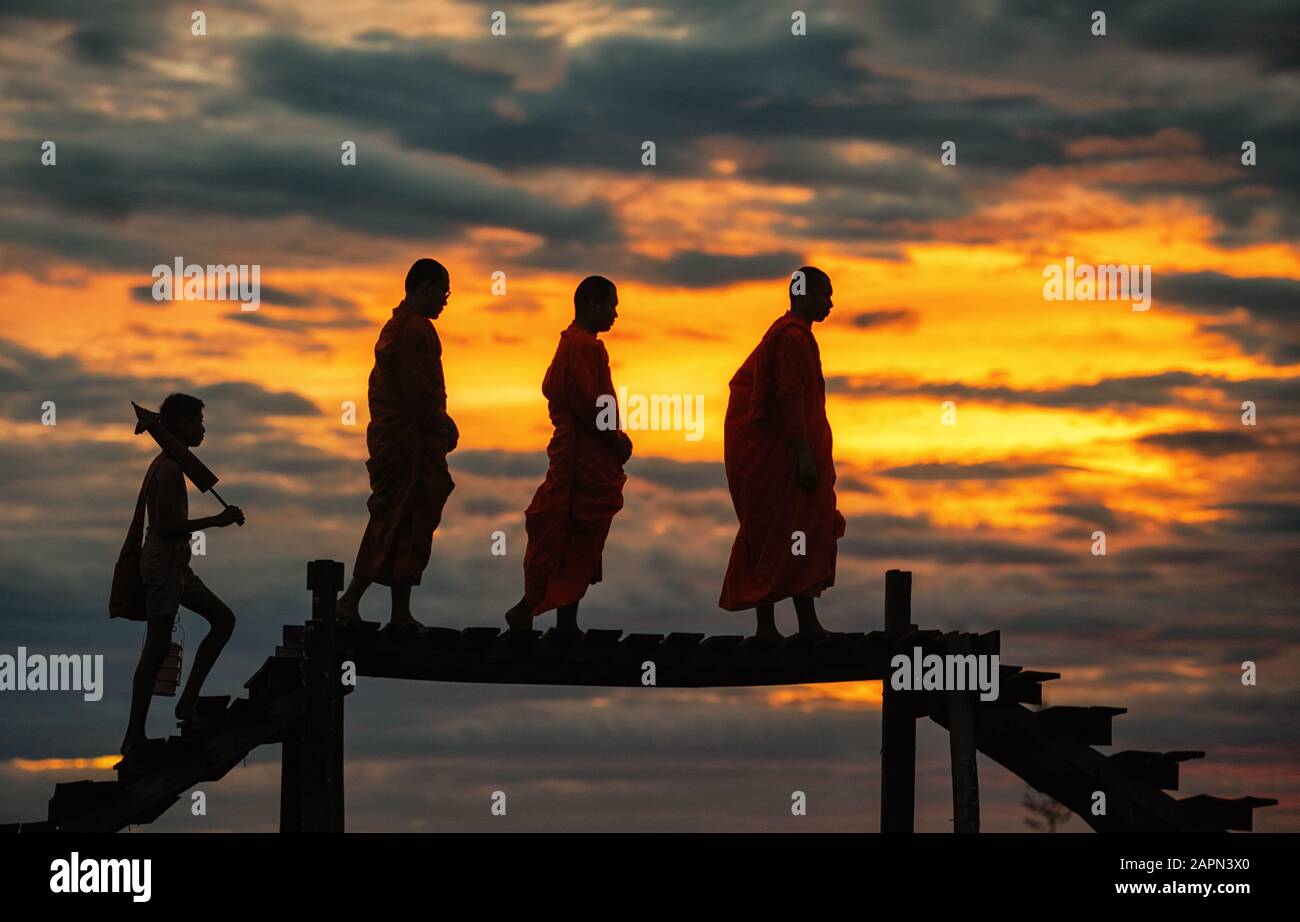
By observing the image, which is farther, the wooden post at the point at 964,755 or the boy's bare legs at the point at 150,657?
the wooden post at the point at 964,755

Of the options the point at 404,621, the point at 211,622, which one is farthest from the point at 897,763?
the point at 211,622

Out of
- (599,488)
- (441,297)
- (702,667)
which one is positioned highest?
(441,297)

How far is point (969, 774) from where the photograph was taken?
15438mm

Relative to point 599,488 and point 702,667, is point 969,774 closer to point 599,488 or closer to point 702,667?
point 702,667

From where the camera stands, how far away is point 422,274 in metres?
15.2

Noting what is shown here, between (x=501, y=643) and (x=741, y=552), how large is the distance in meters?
1.90

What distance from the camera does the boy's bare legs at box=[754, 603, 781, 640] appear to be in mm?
15461

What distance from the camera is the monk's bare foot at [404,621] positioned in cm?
1492

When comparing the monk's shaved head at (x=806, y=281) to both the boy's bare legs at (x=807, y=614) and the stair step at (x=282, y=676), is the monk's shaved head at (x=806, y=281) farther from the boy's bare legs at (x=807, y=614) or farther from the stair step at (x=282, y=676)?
the stair step at (x=282, y=676)

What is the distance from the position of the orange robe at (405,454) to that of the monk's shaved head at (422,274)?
19cm

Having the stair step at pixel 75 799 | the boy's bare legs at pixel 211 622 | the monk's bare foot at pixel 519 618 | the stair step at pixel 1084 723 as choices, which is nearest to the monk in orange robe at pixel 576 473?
the monk's bare foot at pixel 519 618

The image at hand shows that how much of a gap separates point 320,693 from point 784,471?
373 cm

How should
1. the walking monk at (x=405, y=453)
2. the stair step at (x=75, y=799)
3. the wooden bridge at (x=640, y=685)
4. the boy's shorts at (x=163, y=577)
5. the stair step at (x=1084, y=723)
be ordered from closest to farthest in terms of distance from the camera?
the stair step at (x=75, y=799) → the boy's shorts at (x=163, y=577) → the wooden bridge at (x=640, y=685) → the walking monk at (x=405, y=453) → the stair step at (x=1084, y=723)
